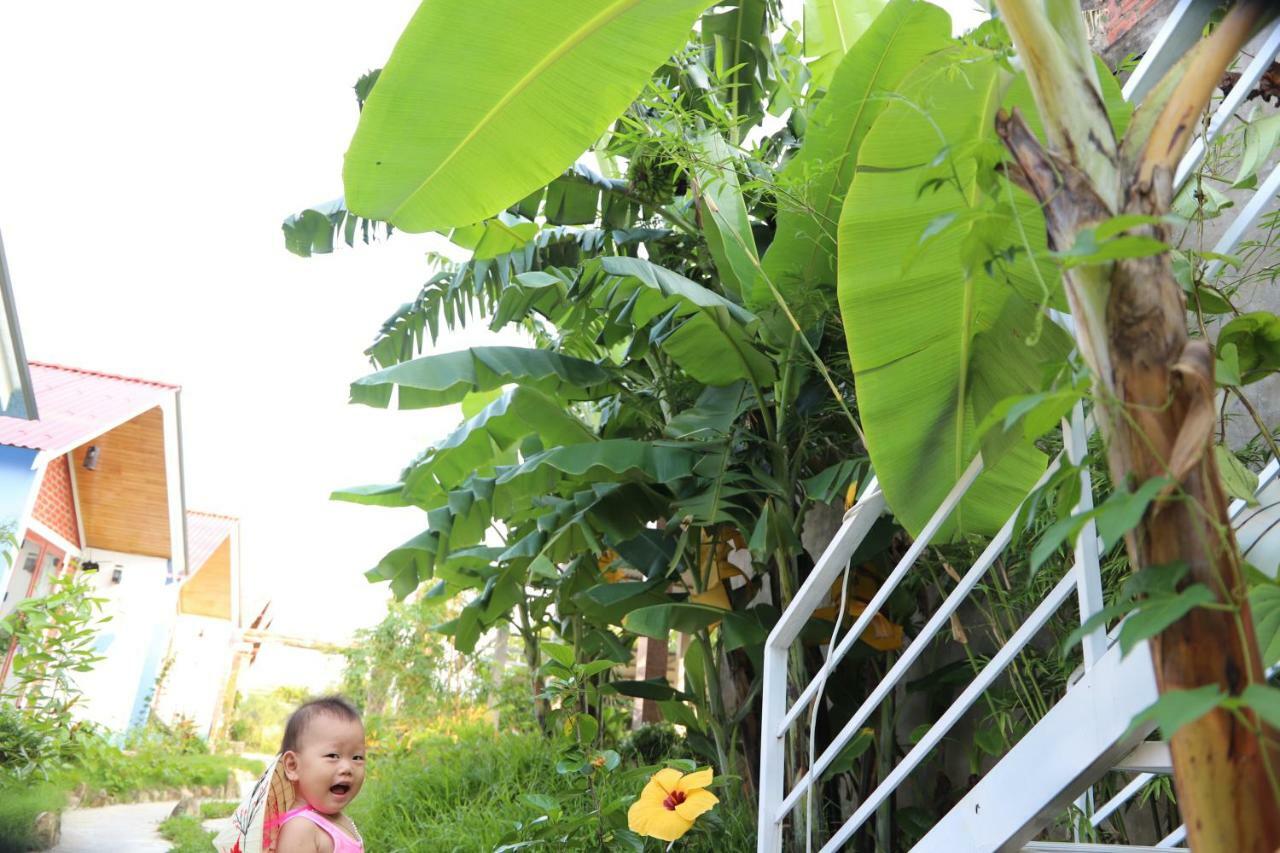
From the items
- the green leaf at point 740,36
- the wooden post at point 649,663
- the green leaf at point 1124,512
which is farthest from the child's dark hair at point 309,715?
the wooden post at point 649,663

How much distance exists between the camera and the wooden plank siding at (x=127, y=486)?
12.4 m

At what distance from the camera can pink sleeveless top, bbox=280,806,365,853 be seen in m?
2.11

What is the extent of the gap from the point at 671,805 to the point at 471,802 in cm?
195

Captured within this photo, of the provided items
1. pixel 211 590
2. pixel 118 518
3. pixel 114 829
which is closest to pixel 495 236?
pixel 114 829

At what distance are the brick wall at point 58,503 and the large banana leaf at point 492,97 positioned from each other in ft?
35.0

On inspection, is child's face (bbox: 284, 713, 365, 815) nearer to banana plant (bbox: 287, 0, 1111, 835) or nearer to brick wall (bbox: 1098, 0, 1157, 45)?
banana plant (bbox: 287, 0, 1111, 835)

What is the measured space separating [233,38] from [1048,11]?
22.4 meters

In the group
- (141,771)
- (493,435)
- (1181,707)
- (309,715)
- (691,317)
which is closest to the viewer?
(1181,707)

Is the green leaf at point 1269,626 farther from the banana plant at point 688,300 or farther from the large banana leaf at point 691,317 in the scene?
the large banana leaf at point 691,317

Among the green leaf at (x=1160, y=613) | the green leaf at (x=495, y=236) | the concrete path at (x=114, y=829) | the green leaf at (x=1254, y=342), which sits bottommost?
the concrete path at (x=114, y=829)

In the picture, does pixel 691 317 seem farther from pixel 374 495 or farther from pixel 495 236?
pixel 374 495

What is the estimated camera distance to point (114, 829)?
23.5ft

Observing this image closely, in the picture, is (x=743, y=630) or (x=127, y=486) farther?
(x=127, y=486)

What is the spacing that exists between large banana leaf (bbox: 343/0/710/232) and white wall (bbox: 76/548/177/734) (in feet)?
39.9
